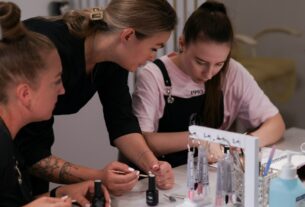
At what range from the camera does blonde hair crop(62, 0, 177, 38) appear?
1451 mm

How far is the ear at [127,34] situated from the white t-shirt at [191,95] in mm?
280

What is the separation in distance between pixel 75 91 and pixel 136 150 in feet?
0.87

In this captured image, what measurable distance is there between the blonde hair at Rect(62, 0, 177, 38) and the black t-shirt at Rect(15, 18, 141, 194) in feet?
0.12

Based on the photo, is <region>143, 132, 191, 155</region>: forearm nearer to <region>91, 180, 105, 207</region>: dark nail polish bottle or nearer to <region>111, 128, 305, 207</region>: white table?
<region>111, 128, 305, 207</region>: white table

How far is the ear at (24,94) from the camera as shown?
1.17 m

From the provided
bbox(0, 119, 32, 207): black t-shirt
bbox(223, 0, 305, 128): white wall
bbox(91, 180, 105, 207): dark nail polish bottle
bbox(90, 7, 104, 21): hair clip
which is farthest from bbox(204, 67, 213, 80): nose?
bbox(223, 0, 305, 128): white wall

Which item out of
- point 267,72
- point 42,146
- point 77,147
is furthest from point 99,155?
point 42,146

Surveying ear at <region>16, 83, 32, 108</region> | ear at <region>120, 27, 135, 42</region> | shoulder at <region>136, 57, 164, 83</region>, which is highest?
ear at <region>120, 27, 135, 42</region>

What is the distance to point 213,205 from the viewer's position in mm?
1254

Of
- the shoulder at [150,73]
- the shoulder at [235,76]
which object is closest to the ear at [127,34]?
the shoulder at [150,73]

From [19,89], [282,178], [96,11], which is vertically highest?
[96,11]

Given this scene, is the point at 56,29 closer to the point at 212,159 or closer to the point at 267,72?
the point at 212,159

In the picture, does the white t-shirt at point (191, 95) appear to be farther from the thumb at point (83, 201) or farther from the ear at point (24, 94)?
the ear at point (24, 94)

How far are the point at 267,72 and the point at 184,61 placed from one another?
1.18m
